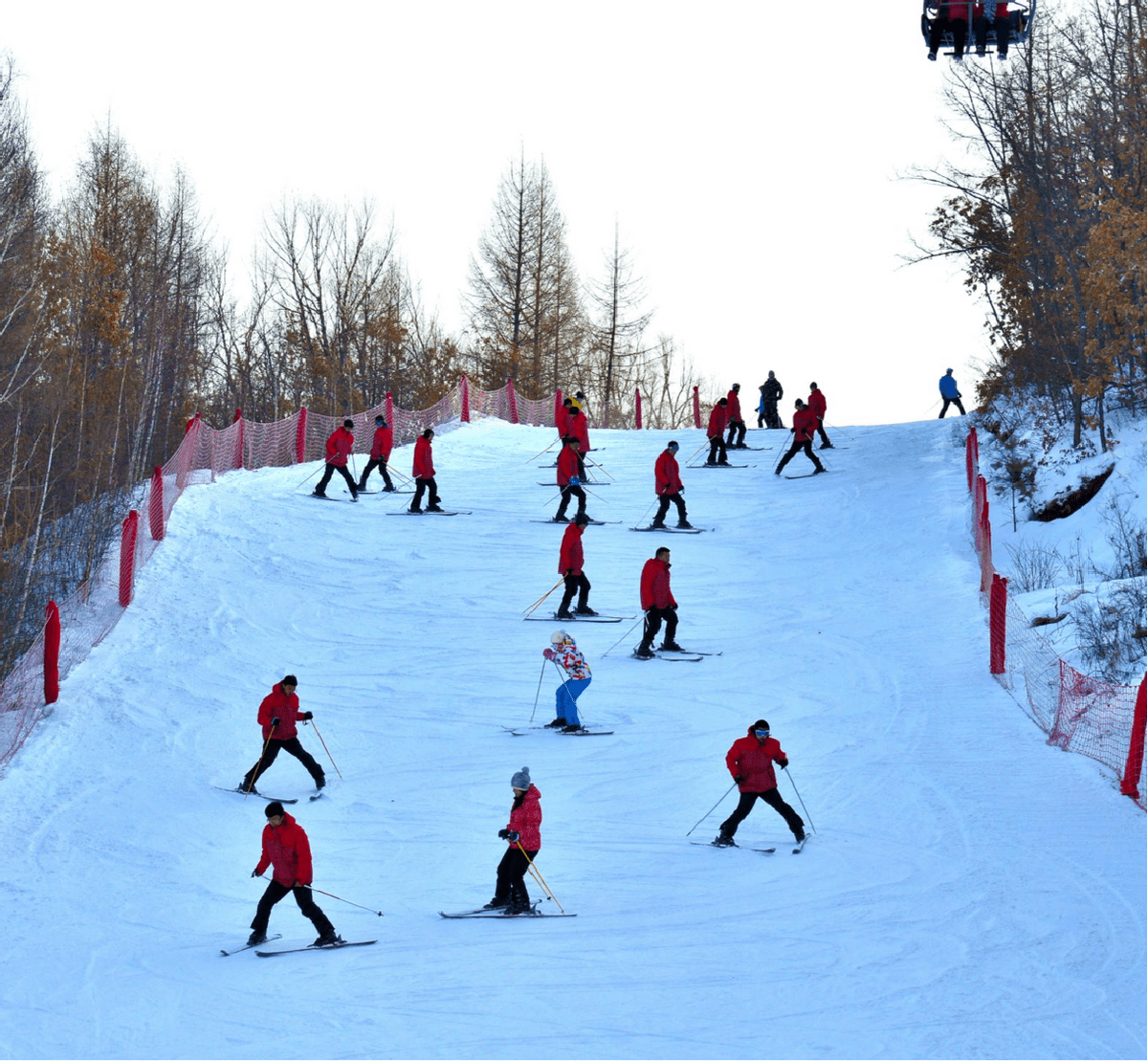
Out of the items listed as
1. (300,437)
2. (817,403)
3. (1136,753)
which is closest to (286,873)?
(1136,753)

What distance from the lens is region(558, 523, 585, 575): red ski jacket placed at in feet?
58.4

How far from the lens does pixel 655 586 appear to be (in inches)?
664

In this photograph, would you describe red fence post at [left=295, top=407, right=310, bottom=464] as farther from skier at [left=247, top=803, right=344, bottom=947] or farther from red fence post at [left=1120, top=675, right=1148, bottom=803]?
red fence post at [left=1120, top=675, right=1148, bottom=803]

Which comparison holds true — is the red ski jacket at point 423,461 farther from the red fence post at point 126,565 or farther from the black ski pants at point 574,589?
the red fence post at point 126,565

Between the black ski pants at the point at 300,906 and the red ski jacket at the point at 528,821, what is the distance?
1497 mm

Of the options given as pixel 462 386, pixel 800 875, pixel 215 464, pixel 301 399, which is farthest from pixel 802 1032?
pixel 301 399

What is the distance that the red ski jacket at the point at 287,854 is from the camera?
988 cm

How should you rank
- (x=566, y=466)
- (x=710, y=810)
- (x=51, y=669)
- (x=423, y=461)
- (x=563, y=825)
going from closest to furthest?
(x=563, y=825) → (x=710, y=810) → (x=51, y=669) → (x=566, y=466) → (x=423, y=461)

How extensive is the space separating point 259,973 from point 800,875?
13.7ft

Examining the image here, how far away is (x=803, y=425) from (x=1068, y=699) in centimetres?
1445

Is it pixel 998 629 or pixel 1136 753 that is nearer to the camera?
pixel 1136 753

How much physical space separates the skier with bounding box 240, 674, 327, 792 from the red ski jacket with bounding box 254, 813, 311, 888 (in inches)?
123

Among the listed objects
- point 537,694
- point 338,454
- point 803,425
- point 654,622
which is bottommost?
point 537,694

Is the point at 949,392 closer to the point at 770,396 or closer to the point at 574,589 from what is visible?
the point at 770,396
